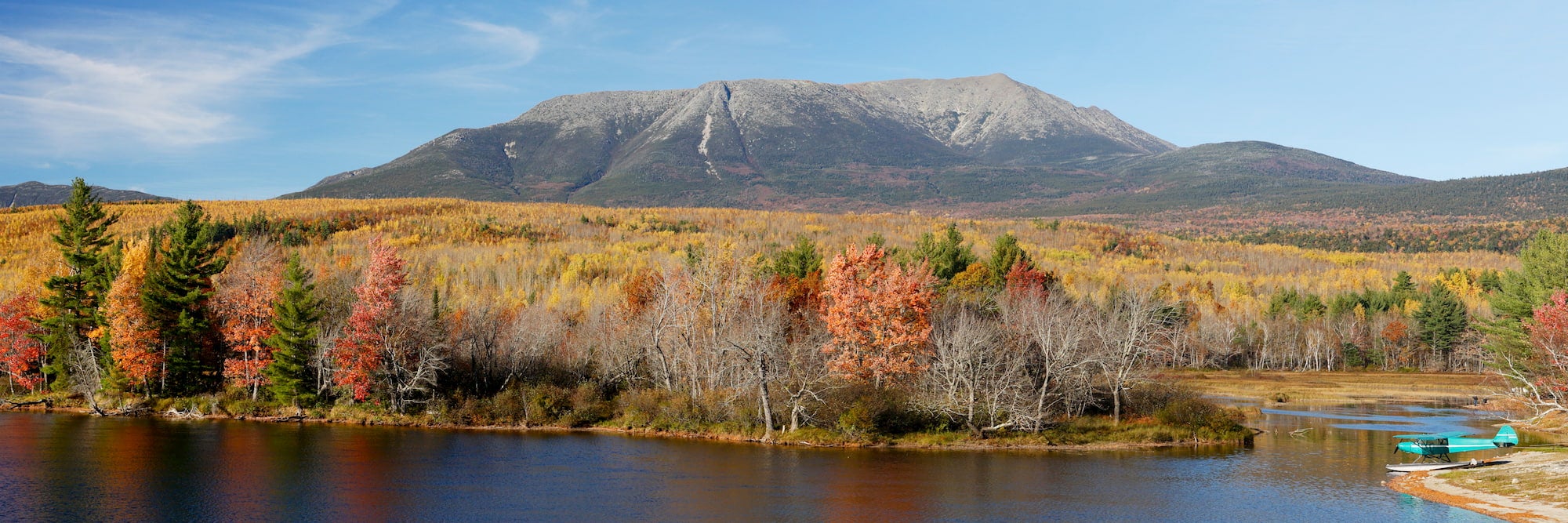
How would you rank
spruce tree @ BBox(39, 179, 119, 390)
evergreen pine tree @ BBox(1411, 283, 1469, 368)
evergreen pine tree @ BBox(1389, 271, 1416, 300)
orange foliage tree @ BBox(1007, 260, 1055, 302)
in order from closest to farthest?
spruce tree @ BBox(39, 179, 119, 390), orange foliage tree @ BBox(1007, 260, 1055, 302), evergreen pine tree @ BBox(1411, 283, 1469, 368), evergreen pine tree @ BBox(1389, 271, 1416, 300)

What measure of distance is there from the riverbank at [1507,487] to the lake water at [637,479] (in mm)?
1082

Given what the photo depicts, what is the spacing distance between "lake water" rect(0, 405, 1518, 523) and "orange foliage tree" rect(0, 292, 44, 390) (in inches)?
661

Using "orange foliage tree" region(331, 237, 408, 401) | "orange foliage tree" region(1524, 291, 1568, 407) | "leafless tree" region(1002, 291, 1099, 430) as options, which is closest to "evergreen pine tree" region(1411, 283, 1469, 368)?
"orange foliage tree" region(1524, 291, 1568, 407)

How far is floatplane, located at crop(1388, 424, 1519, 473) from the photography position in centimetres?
4175

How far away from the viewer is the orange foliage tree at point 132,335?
62581 millimetres

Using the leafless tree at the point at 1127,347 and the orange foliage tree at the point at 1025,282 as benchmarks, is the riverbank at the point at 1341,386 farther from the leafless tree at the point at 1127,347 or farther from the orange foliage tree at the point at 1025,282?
the leafless tree at the point at 1127,347

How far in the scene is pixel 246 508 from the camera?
33.0 m

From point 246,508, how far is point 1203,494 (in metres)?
33.6

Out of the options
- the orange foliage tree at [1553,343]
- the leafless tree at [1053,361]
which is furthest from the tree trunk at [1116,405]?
the orange foliage tree at [1553,343]

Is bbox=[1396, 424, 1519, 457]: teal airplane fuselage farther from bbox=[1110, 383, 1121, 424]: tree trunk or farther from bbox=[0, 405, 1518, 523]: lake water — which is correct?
bbox=[1110, 383, 1121, 424]: tree trunk

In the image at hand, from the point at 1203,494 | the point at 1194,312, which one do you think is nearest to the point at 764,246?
the point at 1194,312

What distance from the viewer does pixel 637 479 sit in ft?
130

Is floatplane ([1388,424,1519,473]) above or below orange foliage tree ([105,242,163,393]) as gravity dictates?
below

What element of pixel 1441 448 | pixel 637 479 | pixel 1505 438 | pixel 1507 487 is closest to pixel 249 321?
pixel 637 479
